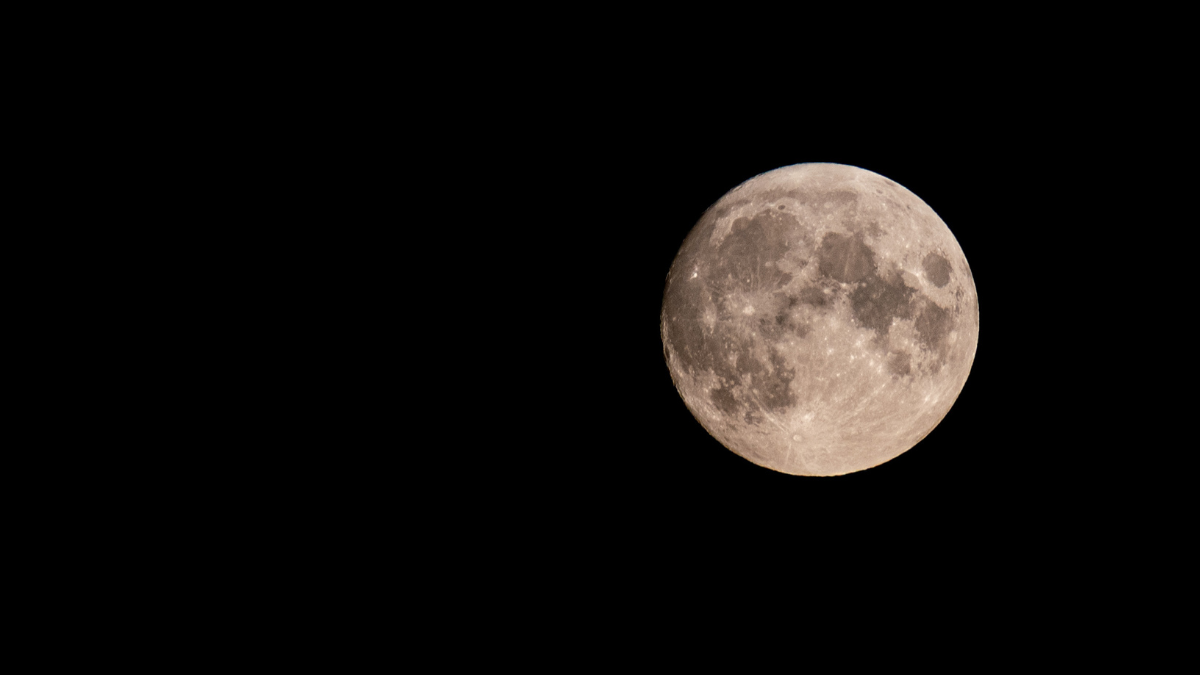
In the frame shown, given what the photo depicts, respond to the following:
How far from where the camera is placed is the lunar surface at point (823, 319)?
3059 millimetres

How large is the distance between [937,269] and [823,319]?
2.46 feet

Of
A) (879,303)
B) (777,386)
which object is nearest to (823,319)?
(879,303)

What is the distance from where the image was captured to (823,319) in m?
3.03

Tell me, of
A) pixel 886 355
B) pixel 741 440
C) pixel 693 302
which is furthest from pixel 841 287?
pixel 741 440

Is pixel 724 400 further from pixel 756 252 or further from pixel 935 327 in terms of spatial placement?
pixel 935 327

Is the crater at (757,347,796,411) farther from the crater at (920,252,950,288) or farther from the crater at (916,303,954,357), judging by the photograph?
the crater at (920,252,950,288)

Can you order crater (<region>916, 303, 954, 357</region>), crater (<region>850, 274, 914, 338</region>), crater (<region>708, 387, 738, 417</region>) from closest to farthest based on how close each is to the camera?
crater (<region>850, 274, 914, 338</region>) → crater (<region>916, 303, 954, 357</region>) → crater (<region>708, 387, 738, 417</region>)

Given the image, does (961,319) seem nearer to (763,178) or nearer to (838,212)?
(838,212)

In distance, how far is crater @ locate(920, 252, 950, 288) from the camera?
322 cm

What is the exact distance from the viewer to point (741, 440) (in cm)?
353

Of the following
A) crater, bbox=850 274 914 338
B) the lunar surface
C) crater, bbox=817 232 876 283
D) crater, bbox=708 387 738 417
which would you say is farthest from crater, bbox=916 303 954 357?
crater, bbox=708 387 738 417

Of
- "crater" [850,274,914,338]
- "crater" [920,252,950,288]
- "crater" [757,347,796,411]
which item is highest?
"crater" [920,252,950,288]

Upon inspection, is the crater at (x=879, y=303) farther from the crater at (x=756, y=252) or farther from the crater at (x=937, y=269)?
the crater at (x=756, y=252)

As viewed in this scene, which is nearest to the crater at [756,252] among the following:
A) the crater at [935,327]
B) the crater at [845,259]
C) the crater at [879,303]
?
the crater at [845,259]
